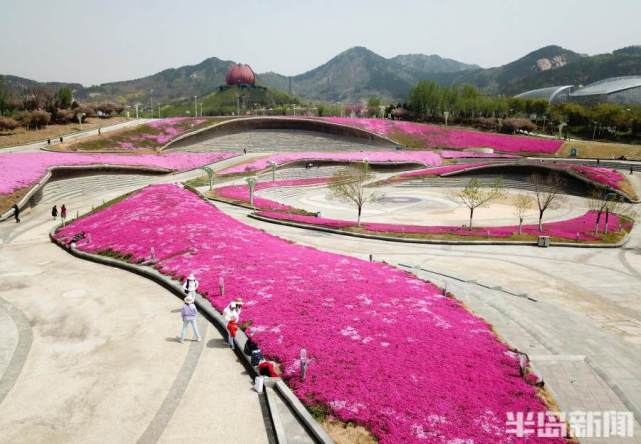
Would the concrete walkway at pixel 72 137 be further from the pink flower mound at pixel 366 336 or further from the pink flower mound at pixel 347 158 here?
the pink flower mound at pixel 366 336

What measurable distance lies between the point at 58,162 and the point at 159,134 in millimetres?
40148

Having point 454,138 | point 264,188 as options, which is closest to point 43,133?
point 264,188

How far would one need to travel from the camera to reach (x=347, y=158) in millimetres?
88562

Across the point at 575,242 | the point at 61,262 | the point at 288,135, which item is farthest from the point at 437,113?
the point at 61,262

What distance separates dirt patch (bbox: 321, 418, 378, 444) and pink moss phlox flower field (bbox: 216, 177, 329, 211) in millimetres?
39922

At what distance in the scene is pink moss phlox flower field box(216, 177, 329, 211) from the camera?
174 feet

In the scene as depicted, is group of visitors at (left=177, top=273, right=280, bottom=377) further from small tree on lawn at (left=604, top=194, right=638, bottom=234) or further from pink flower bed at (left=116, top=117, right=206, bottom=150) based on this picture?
pink flower bed at (left=116, top=117, right=206, bottom=150)

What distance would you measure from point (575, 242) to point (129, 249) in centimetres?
3692

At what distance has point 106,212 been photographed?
40.0m

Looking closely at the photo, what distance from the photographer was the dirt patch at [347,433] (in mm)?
11461

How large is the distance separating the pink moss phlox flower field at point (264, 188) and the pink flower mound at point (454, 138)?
1666 inches

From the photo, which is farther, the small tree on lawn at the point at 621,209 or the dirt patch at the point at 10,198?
the small tree on lawn at the point at 621,209

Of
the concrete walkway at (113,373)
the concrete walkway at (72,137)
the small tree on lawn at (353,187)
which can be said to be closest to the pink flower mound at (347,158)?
the small tree on lawn at (353,187)

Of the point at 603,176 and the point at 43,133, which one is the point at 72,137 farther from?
the point at 603,176
